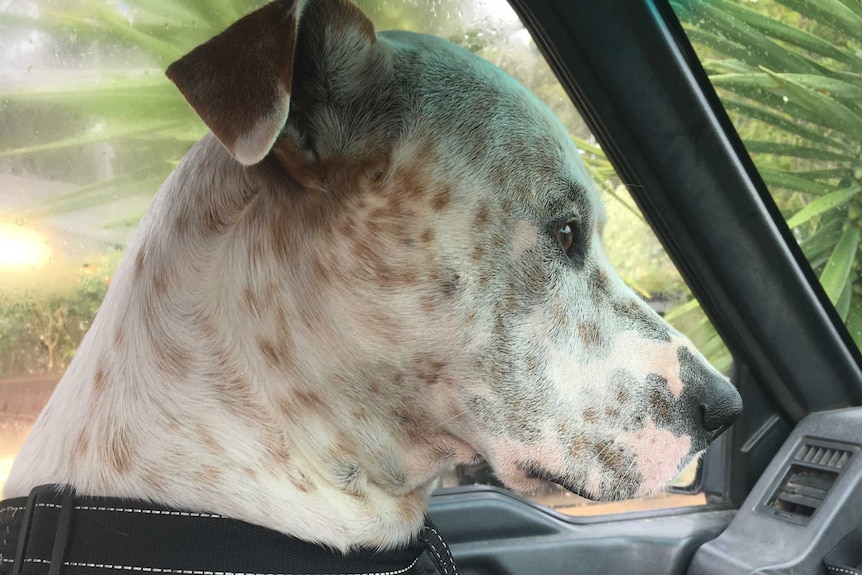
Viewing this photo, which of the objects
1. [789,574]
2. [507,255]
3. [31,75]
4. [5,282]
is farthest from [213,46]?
[789,574]

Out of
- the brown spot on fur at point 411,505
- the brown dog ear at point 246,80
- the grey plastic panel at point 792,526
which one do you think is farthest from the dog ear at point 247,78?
the grey plastic panel at point 792,526

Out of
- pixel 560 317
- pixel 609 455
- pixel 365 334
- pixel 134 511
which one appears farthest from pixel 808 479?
pixel 134 511

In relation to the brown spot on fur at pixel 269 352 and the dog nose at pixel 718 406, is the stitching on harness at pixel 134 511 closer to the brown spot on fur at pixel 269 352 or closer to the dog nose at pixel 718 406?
the brown spot on fur at pixel 269 352

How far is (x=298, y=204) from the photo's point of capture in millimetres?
1250

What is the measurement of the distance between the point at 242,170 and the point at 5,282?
75 cm

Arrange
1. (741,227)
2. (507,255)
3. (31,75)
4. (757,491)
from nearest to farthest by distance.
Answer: (507,255) → (31,75) → (741,227) → (757,491)

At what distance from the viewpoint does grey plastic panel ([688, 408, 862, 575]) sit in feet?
5.88

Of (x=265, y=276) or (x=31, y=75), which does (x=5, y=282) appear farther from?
(x=265, y=276)

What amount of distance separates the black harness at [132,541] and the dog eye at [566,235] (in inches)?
26.5

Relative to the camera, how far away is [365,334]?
1257 mm

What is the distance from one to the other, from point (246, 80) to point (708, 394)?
0.91m

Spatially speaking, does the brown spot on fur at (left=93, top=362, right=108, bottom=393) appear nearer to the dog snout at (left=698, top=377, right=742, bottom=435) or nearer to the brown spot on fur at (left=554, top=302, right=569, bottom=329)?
the brown spot on fur at (left=554, top=302, right=569, bottom=329)

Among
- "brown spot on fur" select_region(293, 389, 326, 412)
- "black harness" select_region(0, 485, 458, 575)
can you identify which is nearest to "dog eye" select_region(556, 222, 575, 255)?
"brown spot on fur" select_region(293, 389, 326, 412)

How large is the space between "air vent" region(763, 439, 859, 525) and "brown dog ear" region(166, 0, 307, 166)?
1536 millimetres
